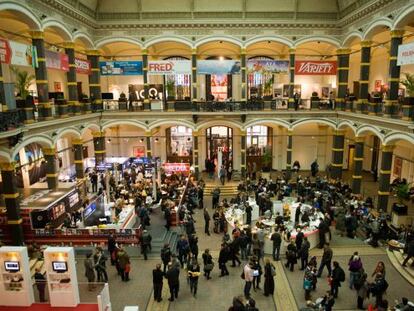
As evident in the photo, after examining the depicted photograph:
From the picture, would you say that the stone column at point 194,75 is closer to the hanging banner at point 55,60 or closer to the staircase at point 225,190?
the staircase at point 225,190

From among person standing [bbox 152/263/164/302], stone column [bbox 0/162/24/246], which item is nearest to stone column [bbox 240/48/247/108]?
stone column [bbox 0/162/24/246]

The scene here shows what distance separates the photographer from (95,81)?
2316 cm

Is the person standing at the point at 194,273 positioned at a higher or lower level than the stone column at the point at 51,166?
lower

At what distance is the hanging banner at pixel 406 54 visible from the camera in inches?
554

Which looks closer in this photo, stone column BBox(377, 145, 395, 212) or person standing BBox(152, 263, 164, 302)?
person standing BBox(152, 263, 164, 302)

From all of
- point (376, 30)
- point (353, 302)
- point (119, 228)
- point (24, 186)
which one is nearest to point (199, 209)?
point (119, 228)

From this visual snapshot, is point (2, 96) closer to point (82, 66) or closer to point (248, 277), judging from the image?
point (82, 66)

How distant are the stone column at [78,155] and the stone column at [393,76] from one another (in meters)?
17.1

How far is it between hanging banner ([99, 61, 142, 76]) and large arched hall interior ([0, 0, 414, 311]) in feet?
0.29

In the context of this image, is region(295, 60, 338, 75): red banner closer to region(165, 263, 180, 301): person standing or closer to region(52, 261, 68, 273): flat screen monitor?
region(165, 263, 180, 301): person standing

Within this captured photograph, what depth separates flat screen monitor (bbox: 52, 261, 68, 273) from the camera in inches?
385

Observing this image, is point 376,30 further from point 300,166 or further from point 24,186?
point 24,186

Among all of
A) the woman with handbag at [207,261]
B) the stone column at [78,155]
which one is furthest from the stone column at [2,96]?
the woman with handbag at [207,261]

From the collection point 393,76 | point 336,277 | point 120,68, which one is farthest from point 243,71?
point 336,277
